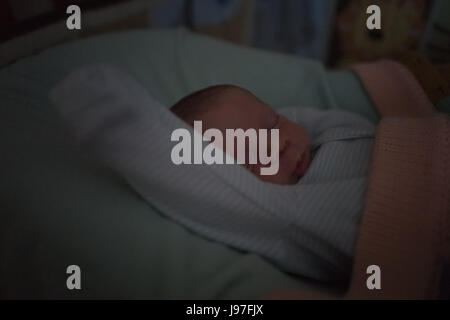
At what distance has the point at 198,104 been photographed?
517 mm

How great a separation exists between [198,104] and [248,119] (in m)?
0.06

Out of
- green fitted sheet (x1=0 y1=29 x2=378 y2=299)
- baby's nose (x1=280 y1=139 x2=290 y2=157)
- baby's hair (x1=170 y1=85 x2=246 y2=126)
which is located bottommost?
green fitted sheet (x1=0 y1=29 x2=378 y2=299)

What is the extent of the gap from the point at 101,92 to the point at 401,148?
1.15 ft

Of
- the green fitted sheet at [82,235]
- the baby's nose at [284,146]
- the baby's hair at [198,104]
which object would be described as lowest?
the green fitted sheet at [82,235]

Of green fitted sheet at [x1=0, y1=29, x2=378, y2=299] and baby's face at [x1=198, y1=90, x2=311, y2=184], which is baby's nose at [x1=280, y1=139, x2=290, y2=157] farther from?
green fitted sheet at [x1=0, y1=29, x2=378, y2=299]

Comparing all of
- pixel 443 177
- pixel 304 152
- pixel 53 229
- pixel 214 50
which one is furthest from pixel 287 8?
pixel 53 229

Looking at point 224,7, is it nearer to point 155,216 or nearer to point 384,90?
point 384,90

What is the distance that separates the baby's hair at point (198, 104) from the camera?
50cm

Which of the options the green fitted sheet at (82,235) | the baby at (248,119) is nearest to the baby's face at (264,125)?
the baby at (248,119)

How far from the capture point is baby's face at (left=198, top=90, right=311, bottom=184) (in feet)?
1.64

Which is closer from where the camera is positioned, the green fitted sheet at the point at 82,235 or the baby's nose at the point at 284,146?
the green fitted sheet at the point at 82,235

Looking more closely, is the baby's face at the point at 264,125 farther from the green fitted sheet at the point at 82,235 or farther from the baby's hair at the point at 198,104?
the green fitted sheet at the point at 82,235

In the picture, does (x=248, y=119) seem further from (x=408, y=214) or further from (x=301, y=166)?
(x=408, y=214)

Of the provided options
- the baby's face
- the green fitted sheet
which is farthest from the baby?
the green fitted sheet
